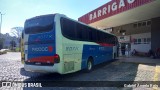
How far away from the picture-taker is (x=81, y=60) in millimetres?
11289

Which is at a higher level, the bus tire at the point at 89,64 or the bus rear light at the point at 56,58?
the bus rear light at the point at 56,58

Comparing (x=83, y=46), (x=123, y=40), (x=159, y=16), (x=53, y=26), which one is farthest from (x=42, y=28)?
(x=123, y=40)

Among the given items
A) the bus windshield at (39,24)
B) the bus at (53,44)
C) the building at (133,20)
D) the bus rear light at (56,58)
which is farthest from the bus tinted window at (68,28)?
the building at (133,20)

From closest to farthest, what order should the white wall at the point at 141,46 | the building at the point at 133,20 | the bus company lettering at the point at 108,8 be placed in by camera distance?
the building at the point at 133,20 → the bus company lettering at the point at 108,8 → the white wall at the point at 141,46

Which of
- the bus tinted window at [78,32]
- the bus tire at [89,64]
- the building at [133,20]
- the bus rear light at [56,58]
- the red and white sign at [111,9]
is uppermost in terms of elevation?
the red and white sign at [111,9]

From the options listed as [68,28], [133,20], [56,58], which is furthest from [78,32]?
[133,20]

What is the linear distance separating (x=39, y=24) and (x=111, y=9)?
1508cm

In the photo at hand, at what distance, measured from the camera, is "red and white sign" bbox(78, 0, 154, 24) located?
19578 millimetres

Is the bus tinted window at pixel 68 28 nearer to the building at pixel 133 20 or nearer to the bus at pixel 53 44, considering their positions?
the bus at pixel 53 44

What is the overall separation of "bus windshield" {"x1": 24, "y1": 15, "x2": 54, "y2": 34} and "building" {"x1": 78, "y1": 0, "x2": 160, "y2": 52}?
36.5 feet

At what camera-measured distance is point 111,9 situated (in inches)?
918

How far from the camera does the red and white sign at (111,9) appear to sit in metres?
19.6

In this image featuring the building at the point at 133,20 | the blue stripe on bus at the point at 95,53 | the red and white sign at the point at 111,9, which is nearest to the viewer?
the blue stripe on bus at the point at 95,53

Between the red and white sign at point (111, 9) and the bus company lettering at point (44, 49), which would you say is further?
the red and white sign at point (111, 9)
